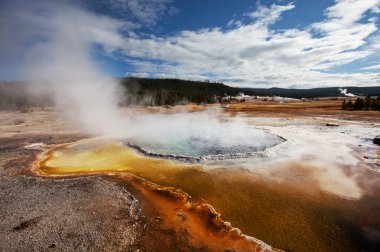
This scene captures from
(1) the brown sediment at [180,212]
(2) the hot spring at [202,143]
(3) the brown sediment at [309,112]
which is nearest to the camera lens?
Answer: (1) the brown sediment at [180,212]

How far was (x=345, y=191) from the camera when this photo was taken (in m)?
8.90

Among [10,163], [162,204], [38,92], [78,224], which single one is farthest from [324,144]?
[38,92]

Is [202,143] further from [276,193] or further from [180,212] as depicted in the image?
[180,212]

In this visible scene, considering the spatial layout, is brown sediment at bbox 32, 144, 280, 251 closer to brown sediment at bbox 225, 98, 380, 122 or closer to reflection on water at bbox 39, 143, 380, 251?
reflection on water at bbox 39, 143, 380, 251

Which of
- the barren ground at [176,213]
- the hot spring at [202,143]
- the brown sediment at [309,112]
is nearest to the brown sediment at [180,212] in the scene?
the barren ground at [176,213]

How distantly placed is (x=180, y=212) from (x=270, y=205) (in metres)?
2.83

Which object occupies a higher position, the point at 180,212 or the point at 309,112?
the point at 309,112

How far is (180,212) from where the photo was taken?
7.62m

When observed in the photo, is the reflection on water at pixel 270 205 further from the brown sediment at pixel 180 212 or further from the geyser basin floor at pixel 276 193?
the brown sediment at pixel 180 212

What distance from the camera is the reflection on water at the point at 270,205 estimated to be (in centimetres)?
634

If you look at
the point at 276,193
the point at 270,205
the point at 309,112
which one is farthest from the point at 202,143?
the point at 309,112

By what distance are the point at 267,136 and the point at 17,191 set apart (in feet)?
48.1

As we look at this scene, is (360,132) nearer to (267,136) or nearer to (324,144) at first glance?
(324,144)

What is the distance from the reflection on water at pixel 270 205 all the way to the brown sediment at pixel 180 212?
0.43ft
